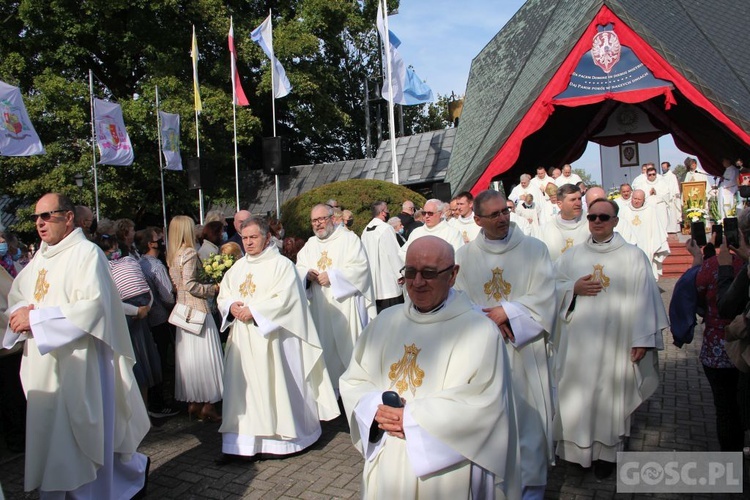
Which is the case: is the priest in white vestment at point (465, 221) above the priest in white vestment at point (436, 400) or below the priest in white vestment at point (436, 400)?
above

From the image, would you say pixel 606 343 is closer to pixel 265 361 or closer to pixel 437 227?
pixel 265 361

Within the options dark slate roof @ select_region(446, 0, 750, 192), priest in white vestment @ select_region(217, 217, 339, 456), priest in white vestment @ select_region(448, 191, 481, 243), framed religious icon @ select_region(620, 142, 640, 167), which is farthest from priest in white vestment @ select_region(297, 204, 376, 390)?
framed religious icon @ select_region(620, 142, 640, 167)

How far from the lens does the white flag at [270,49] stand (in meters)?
18.7

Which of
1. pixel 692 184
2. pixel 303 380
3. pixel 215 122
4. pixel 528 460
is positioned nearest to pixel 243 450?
pixel 303 380

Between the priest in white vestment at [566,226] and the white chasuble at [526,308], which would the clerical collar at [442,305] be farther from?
the priest in white vestment at [566,226]

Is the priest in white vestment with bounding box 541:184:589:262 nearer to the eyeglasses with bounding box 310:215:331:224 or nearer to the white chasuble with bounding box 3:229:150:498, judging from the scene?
the eyeglasses with bounding box 310:215:331:224

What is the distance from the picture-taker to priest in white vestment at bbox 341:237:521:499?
2572 mm

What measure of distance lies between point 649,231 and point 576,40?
16.9 ft

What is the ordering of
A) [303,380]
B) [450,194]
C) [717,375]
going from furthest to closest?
[450,194], [303,380], [717,375]

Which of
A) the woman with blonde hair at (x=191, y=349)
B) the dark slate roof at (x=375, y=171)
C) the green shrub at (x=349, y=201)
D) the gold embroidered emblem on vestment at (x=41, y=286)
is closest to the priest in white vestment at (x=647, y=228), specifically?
the green shrub at (x=349, y=201)

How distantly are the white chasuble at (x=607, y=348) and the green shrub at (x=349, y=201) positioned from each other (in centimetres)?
844

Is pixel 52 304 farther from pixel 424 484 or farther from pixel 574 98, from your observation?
pixel 574 98

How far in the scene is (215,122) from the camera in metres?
22.1

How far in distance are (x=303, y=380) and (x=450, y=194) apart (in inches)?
369
